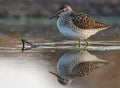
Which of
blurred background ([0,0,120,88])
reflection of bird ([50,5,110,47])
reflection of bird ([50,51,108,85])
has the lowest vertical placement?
blurred background ([0,0,120,88])

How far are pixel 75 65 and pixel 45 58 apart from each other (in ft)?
3.35

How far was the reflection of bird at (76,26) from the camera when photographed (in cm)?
1178

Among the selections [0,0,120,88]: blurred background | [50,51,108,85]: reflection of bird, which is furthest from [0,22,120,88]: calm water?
[50,51,108,85]: reflection of bird

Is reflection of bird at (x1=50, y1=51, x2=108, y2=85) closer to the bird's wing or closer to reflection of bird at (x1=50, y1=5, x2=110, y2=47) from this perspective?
reflection of bird at (x1=50, y1=5, x2=110, y2=47)

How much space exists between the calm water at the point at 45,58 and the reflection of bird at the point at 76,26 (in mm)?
265

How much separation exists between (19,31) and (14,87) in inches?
278

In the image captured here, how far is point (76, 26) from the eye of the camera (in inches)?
468

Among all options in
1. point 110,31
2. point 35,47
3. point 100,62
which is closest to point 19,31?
point 110,31

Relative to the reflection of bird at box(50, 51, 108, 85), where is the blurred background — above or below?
below

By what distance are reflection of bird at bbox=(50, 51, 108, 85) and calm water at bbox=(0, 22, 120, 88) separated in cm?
10

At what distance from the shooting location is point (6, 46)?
467 inches

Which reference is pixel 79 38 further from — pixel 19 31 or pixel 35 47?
pixel 19 31

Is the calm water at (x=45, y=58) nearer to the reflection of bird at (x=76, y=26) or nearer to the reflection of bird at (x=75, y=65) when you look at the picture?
the reflection of bird at (x=75, y=65)

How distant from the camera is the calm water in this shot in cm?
834
